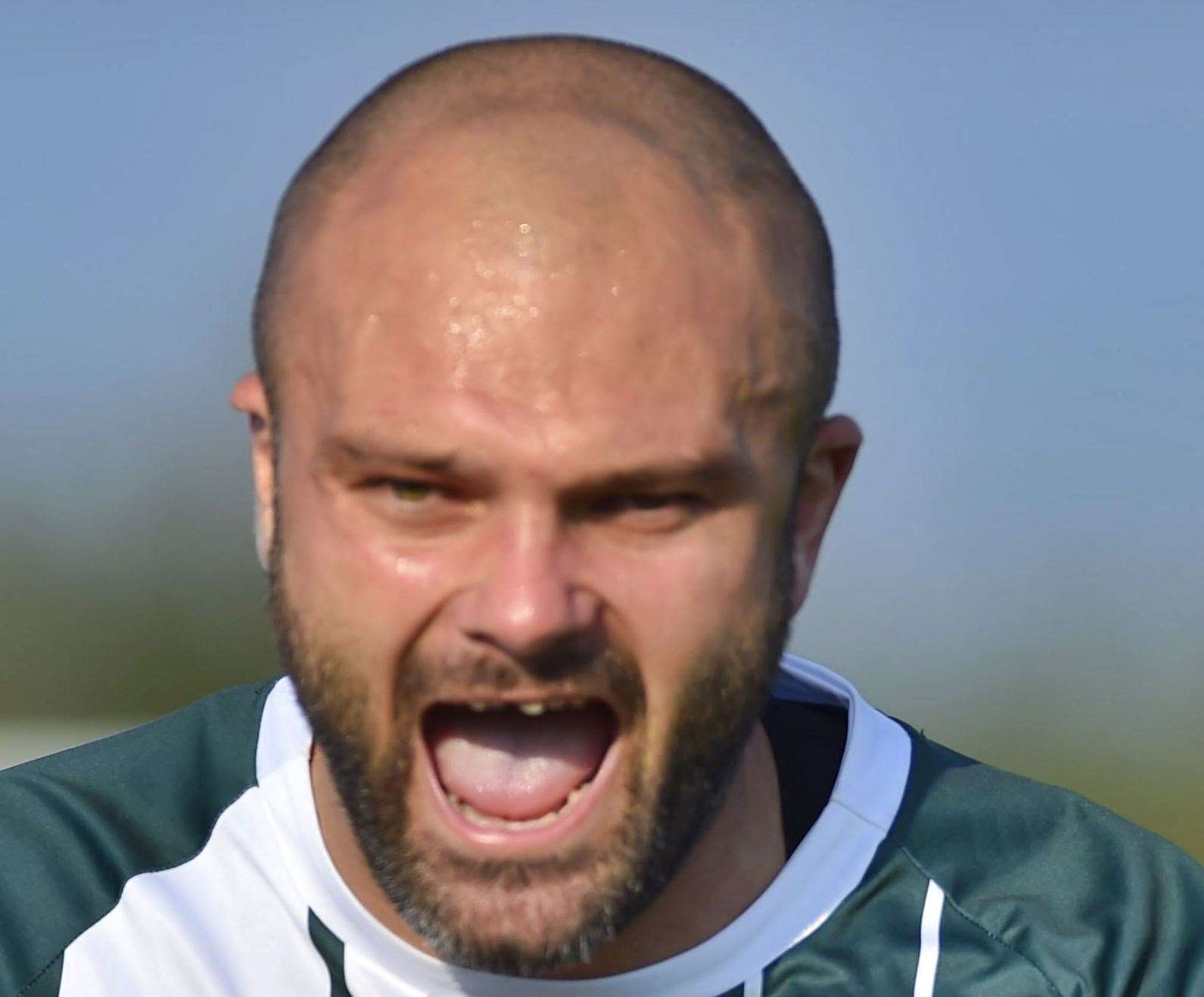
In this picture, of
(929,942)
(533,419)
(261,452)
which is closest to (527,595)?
(533,419)

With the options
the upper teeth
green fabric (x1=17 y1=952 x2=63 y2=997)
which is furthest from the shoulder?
green fabric (x1=17 y1=952 x2=63 y2=997)

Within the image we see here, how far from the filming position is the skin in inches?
61.4

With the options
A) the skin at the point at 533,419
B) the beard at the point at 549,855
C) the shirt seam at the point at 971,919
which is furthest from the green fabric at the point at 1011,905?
the skin at the point at 533,419

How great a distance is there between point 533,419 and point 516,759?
31cm

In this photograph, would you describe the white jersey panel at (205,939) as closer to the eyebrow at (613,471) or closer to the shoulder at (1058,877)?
the eyebrow at (613,471)

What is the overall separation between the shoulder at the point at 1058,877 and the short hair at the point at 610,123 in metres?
0.52

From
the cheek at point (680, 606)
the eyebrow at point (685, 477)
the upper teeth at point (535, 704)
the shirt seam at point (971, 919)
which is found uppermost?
the eyebrow at point (685, 477)

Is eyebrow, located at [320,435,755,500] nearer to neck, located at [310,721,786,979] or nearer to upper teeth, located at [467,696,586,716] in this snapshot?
upper teeth, located at [467,696,586,716]

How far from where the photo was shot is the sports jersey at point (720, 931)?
6.14ft

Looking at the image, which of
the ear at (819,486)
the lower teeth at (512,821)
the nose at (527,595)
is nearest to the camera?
the nose at (527,595)

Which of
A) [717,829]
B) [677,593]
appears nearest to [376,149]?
[677,593]

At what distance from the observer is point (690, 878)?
1883 millimetres

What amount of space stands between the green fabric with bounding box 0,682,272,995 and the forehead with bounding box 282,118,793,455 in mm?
547

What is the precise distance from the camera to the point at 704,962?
1.87 metres
